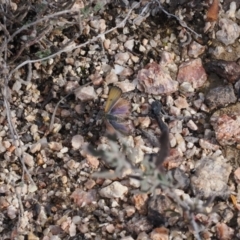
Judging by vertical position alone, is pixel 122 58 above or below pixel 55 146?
above

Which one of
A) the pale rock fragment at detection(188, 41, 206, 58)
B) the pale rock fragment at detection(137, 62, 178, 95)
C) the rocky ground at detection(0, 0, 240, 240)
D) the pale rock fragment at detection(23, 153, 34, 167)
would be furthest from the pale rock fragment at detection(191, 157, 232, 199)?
the pale rock fragment at detection(23, 153, 34, 167)

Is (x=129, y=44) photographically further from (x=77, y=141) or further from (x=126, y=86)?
(x=77, y=141)

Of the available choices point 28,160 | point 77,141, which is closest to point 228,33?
point 77,141

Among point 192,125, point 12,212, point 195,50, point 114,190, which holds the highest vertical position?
point 195,50

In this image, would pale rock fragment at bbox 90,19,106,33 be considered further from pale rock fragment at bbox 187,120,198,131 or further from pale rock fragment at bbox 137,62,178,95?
pale rock fragment at bbox 187,120,198,131

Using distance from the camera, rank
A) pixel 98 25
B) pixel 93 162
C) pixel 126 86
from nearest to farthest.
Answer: pixel 93 162
pixel 126 86
pixel 98 25

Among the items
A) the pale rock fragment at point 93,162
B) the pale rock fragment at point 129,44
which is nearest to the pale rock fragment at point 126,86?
the pale rock fragment at point 129,44

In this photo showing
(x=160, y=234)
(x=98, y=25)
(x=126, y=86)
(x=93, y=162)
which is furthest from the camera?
(x=98, y=25)

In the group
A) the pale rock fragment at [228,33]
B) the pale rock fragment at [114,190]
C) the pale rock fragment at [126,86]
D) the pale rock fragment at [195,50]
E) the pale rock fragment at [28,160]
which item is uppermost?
the pale rock fragment at [228,33]

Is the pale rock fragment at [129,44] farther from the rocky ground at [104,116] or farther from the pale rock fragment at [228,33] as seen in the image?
the pale rock fragment at [228,33]
